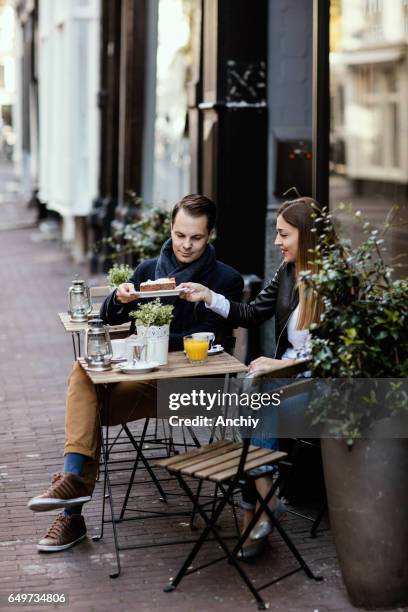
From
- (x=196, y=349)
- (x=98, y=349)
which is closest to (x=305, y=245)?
(x=196, y=349)

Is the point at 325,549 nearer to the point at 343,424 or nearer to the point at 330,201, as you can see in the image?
the point at 343,424

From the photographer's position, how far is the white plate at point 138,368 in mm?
4844

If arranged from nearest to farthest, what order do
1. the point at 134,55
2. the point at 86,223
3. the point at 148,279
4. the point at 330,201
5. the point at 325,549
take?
the point at 325,549
the point at 148,279
the point at 330,201
the point at 134,55
the point at 86,223

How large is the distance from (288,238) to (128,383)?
40.8 inches

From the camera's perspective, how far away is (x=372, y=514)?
4.31m

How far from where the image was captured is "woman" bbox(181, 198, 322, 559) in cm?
491

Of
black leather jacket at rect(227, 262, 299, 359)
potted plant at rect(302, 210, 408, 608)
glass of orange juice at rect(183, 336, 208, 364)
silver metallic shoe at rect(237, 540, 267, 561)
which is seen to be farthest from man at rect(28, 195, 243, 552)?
potted plant at rect(302, 210, 408, 608)

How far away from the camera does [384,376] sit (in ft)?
14.3

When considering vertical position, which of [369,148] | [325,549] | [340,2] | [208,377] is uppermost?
[340,2]

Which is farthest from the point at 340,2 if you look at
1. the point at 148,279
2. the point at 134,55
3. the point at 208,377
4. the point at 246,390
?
the point at 134,55

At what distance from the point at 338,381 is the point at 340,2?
3.78 m

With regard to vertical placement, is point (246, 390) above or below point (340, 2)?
below

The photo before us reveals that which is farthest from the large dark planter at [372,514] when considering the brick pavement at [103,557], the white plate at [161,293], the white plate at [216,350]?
the white plate at [161,293]

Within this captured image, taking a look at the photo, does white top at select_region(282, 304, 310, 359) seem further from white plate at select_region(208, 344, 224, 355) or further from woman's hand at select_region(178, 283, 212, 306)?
woman's hand at select_region(178, 283, 212, 306)
